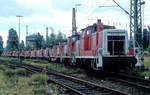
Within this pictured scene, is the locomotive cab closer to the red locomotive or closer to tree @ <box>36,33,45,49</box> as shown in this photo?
the red locomotive

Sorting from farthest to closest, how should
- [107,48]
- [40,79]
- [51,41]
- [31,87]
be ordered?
[51,41] → [107,48] → [40,79] → [31,87]

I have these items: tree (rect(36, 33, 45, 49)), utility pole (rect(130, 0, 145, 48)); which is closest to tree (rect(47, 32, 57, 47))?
tree (rect(36, 33, 45, 49))

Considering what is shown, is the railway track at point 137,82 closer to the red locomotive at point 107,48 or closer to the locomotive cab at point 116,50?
the locomotive cab at point 116,50

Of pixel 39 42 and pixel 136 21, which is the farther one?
pixel 39 42

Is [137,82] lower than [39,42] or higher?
lower

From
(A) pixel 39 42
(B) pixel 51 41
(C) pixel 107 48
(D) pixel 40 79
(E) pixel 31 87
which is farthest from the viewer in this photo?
(A) pixel 39 42

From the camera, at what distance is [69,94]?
17031 mm

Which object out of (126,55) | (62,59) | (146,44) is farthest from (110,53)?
(62,59)

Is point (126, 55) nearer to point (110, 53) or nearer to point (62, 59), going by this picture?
point (110, 53)

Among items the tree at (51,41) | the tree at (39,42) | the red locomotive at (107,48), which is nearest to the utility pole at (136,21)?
the red locomotive at (107,48)

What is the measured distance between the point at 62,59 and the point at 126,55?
18.5 m

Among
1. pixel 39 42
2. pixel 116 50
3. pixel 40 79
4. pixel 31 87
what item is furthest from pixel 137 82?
pixel 39 42

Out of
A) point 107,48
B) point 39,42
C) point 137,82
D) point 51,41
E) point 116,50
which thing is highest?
point 51,41

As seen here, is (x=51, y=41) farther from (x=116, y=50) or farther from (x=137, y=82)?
(x=137, y=82)
